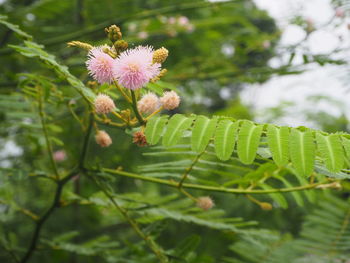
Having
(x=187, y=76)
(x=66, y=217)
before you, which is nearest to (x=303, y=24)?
(x=187, y=76)

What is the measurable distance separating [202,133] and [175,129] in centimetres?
6

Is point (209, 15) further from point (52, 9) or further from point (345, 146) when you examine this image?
point (345, 146)

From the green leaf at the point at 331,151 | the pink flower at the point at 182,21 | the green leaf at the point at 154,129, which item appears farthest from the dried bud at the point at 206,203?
the pink flower at the point at 182,21

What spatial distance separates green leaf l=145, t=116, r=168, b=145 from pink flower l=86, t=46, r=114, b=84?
14 cm

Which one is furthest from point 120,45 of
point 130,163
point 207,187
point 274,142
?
point 130,163

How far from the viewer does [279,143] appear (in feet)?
2.98

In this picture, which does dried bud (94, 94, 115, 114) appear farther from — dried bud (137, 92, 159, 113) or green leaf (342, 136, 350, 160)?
green leaf (342, 136, 350, 160)

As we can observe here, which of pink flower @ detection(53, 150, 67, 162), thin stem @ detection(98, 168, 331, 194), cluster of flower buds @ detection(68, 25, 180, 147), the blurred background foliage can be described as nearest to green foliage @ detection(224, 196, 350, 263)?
the blurred background foliage

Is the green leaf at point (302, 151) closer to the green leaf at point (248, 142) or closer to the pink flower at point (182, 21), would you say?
the green leaf at point (248, 142)

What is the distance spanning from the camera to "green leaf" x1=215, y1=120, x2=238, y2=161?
926mm

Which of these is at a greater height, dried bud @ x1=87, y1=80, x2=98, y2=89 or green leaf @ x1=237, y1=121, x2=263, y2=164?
dried bud @ x1=87, y1=80, x2=98, y2=89

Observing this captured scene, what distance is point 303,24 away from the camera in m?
2.28

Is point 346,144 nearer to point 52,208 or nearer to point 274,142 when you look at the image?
point 274,142

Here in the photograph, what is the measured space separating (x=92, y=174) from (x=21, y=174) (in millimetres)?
392
